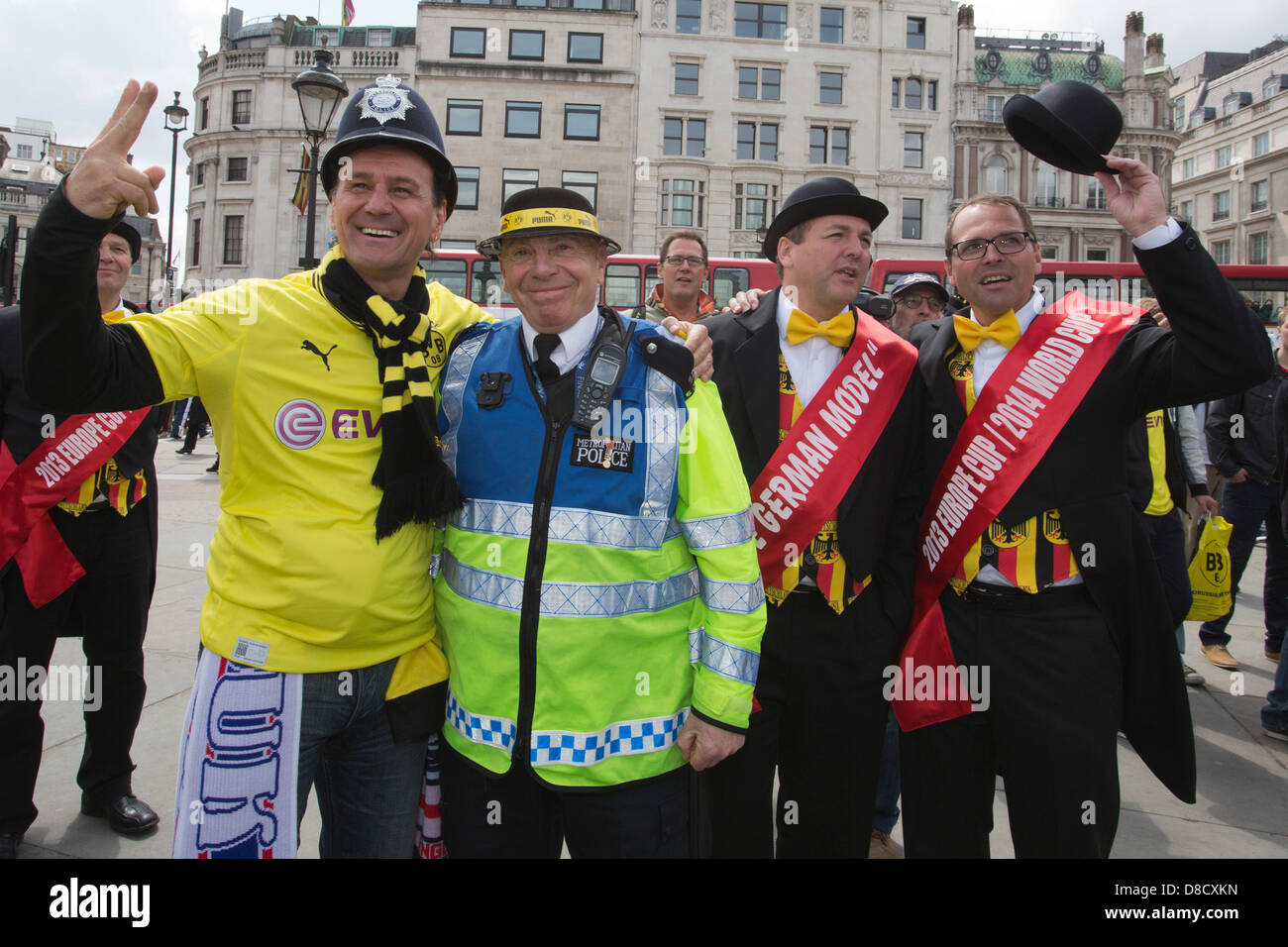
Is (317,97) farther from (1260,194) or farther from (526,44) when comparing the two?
(1260,194)

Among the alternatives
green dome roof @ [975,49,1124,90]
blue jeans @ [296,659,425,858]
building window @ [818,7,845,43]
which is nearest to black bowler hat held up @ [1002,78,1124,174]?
blue jeans @ [296,659,425,858]

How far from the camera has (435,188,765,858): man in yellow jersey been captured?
1.87 m

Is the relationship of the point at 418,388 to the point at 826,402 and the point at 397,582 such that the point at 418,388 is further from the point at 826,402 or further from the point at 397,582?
the point at 826,402

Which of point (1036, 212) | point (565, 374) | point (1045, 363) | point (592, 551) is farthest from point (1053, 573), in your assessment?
point (1036, 212)

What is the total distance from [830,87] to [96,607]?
118 feet

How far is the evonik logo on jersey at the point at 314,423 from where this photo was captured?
182cm

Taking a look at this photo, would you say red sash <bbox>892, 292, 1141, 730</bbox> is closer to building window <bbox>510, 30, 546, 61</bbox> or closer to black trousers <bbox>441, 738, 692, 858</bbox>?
black trousers <bbox>441, 738, 692, 858</bbox>

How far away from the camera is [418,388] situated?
1904 millimetres

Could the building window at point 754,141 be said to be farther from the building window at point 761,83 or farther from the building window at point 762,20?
the building window at point 762,20

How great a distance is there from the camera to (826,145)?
107ft

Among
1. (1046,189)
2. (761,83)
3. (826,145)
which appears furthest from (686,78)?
(1046,189)

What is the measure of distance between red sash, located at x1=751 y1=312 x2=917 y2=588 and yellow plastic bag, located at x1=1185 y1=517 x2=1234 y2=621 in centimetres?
368

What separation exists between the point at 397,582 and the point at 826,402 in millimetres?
1481
